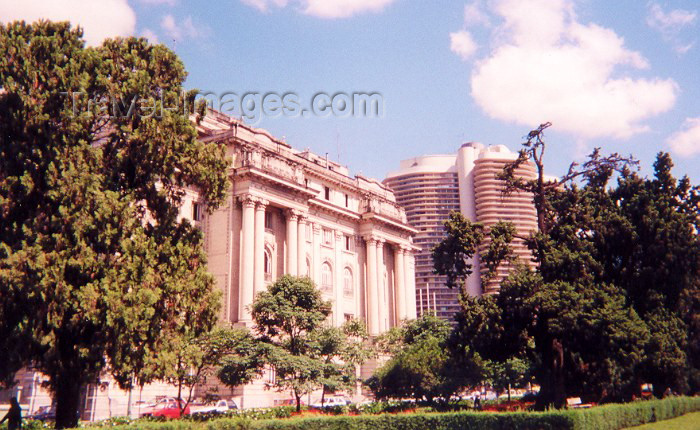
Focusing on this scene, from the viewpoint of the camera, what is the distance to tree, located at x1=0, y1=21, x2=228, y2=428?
1800cm

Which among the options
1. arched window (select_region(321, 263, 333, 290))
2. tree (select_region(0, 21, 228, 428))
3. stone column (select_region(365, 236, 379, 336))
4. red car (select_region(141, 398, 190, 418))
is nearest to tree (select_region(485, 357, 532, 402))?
stone column (select_region(365, 236, 379, 336))

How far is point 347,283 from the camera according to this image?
204 feet

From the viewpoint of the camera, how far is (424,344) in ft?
132

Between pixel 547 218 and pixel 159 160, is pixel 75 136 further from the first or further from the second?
pixel 547 218

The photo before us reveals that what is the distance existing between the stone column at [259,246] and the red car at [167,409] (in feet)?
37.2

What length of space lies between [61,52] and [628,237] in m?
27.7

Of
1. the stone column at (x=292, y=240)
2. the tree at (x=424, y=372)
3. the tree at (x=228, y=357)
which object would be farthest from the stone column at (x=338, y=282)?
the tree at (x=228, y=357)

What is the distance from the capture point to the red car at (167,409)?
109ft

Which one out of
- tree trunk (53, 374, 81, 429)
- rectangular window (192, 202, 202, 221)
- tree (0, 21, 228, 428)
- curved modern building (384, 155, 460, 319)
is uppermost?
curved modern building (384, 155, 460, 319)

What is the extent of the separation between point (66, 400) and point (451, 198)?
119772 mm

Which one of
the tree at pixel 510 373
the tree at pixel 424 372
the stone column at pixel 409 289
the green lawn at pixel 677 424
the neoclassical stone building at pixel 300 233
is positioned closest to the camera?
the green lawn at pixel 677 424

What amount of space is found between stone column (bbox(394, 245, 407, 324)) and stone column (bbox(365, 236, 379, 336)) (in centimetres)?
543

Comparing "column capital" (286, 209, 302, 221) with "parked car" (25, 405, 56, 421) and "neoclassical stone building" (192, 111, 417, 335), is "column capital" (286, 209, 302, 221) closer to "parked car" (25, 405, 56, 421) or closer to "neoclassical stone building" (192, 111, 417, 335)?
"neoclassical stone building" (192, 111, 417, 335)

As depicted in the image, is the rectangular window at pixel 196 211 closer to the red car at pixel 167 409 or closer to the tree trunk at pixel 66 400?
the red car at pixel 167 409
